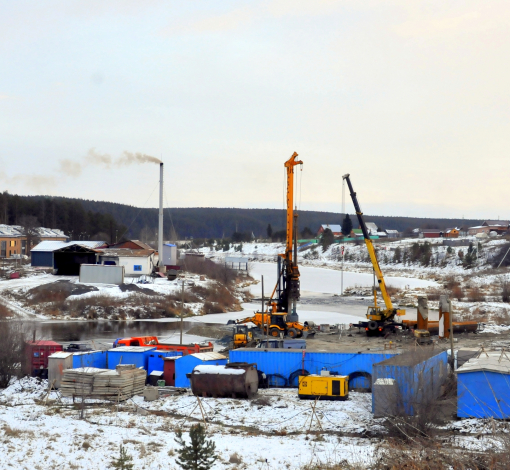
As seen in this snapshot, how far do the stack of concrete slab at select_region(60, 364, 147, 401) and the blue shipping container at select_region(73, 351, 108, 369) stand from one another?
1966 mm

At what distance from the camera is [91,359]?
917 inches

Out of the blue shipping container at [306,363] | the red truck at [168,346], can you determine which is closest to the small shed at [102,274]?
the red truck at [168,346]

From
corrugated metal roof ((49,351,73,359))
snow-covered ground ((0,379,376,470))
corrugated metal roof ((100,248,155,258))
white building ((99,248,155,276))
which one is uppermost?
corrugated metal roof ((100,248,155,258))

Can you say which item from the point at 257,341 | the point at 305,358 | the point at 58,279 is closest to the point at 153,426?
the point at 305,358

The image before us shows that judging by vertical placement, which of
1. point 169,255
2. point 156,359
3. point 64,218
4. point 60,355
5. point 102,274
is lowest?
point 156,359

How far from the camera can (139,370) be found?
2172 centimetres

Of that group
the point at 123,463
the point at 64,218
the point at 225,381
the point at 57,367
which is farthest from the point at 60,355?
the point at 64,218

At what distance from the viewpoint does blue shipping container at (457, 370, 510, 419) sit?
17203mm

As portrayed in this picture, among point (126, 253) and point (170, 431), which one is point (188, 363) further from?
point (126, 253)

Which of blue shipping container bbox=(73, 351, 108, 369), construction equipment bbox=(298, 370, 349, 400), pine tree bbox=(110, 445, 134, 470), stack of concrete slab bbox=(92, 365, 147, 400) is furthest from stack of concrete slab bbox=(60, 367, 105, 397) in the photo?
pine tree bbox=(110, 445, 134, 470)

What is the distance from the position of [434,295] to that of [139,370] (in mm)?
40963

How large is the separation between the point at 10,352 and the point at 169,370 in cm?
596

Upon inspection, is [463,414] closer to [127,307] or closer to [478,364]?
[478,364]

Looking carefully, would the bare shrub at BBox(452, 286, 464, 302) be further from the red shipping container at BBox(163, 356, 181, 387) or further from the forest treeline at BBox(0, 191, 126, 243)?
the forest treeline at BBox(0, 191, 126, 243)
